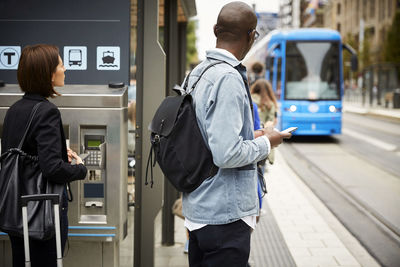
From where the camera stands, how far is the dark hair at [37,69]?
8.29 ft

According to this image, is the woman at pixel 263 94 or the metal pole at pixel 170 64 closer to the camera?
the metal pole at pixel 170 64

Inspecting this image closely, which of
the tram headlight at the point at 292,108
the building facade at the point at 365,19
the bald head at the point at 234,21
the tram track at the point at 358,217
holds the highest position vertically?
the building facade at the point at 365,19

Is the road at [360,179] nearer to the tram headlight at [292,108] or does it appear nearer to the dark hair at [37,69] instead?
the tram headlight at [292,108]

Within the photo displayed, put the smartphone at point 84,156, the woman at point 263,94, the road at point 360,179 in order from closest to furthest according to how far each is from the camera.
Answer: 1. the smartphone at point 84,156
2. the road at point 360,179
3. the woman at point 263,94

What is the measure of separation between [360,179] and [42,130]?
25.8 feet

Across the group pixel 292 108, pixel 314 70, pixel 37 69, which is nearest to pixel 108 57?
pixel 37 69

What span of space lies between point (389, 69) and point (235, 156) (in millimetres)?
33473

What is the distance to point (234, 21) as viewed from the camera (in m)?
2.35

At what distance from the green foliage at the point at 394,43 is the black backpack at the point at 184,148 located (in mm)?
45861

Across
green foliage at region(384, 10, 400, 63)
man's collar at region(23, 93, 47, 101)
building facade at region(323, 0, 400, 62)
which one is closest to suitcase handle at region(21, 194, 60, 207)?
man's collar at region(23, 93, 47, 101)

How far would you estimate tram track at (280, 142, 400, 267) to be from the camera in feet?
17.4

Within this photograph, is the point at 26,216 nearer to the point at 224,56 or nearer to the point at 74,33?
the point at 224,56

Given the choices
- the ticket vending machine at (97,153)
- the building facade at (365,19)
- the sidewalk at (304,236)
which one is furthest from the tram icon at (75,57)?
the building facade at (365,19)

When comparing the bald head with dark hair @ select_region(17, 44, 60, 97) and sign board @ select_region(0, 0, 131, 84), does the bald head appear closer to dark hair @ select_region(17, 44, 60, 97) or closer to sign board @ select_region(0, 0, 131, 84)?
dark hair @ select_region(17, 44, 60, 97)
